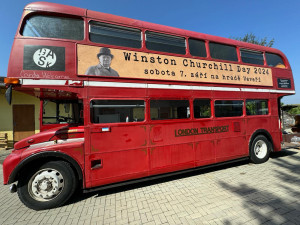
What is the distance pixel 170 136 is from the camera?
3.74 meters

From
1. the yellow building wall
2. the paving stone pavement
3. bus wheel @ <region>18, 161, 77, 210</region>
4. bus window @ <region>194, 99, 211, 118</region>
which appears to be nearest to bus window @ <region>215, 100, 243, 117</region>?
bus window @ <region>194, 99, 211, 118</region>

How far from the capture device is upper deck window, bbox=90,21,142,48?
10.6ft

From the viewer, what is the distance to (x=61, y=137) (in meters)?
3.15

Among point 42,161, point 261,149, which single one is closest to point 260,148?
point 261,149

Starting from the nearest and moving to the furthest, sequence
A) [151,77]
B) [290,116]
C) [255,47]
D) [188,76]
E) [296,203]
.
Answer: [296,203], [151,77], [188,76], [255,47], [290,116]

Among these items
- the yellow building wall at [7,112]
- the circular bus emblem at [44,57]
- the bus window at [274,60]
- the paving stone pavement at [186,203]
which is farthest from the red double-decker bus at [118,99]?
the yellow building wall at [7,112]

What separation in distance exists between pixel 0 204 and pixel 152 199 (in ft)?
11.0

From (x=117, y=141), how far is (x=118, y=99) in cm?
96

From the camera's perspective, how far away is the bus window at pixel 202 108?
13.4ft

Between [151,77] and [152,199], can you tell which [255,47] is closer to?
[151,77]

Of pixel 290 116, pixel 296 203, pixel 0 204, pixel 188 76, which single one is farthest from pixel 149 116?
pixel 290 116

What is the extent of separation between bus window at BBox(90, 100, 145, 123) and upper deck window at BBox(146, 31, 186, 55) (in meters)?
1.52

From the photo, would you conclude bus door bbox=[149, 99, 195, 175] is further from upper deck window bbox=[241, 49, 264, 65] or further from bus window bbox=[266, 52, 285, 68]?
bus window bbox=[266, 52, 285, 68]

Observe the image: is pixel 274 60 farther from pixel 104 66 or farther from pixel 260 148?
pixel 104 66
